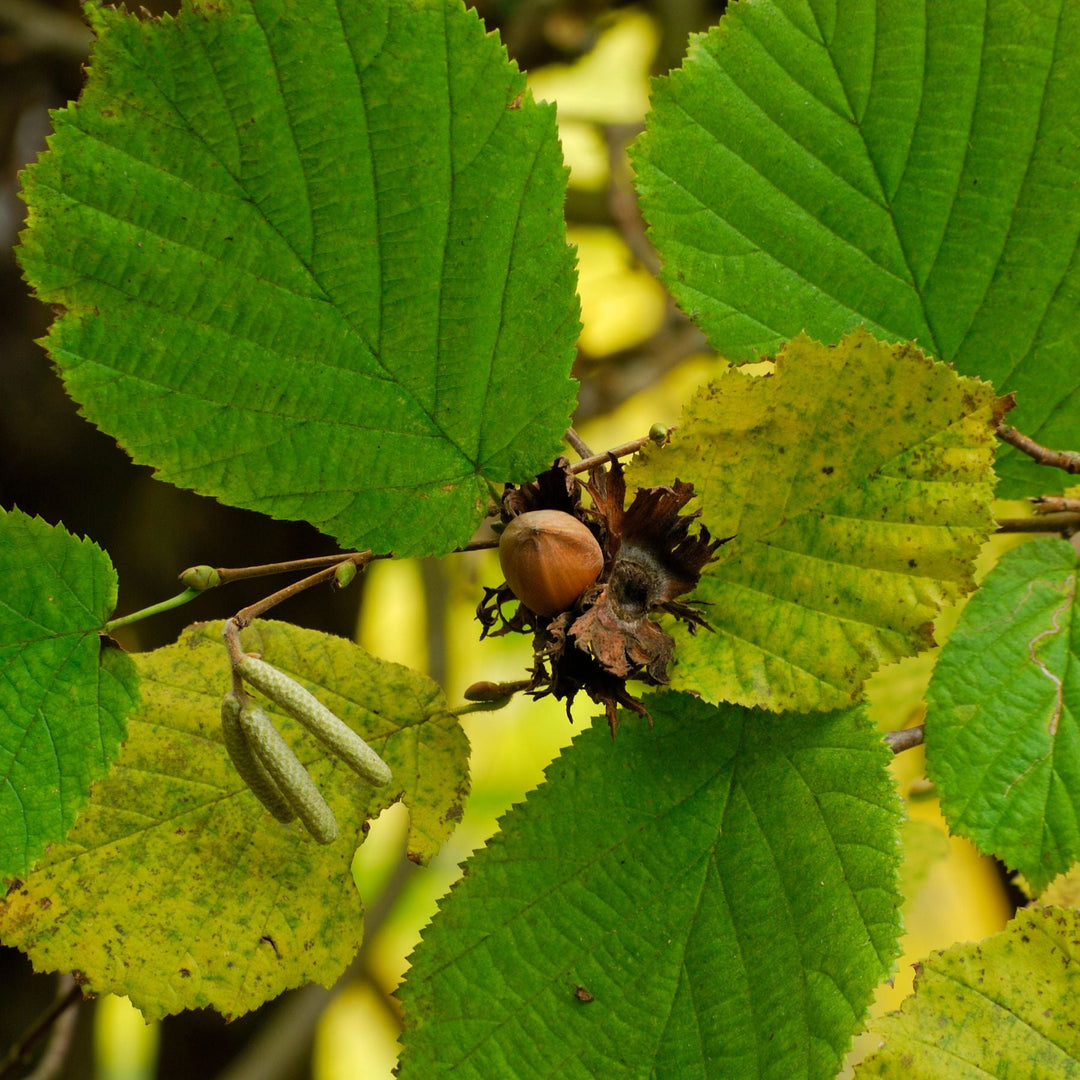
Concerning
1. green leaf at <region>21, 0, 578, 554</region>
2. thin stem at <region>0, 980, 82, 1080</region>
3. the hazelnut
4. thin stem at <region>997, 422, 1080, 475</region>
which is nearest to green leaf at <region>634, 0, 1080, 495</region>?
thin stem at <region>997, 422, 1080, 475</region>


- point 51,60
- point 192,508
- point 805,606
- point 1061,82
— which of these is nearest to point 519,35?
point 51,60

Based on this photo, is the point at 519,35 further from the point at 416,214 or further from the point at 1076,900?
the point at 1076,900

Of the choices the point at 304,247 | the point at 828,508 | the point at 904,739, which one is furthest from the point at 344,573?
the point at 904,739

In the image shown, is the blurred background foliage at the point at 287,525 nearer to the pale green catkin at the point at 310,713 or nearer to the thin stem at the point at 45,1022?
the thin stem at the point at 45,1022

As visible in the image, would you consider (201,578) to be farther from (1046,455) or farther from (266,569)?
(1046,455)

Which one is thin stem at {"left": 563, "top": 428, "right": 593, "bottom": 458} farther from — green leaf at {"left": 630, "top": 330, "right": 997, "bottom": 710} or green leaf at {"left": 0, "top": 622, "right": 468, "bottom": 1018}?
green leaf at {"left": 0, "top": 622, "right": 468, "bottom": 1018}

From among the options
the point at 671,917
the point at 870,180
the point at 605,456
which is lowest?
the point at 671,917
